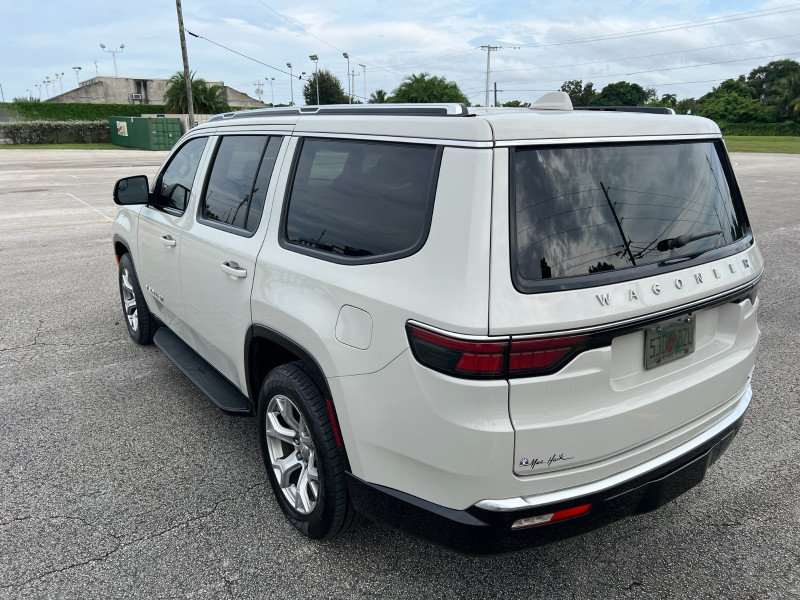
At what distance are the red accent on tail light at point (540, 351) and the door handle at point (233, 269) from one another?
1.51 metres

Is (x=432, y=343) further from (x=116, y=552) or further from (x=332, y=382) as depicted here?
(x=116, y=552)

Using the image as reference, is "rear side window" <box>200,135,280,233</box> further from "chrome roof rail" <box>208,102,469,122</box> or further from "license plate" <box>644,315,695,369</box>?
"license plate" <box>644,315,695,369</box>

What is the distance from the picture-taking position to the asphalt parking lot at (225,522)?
2.50m

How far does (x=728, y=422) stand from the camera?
8.31 feet

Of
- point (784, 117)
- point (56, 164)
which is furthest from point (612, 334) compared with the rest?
point (784, 117)

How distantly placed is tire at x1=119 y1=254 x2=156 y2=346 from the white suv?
2.37 meters

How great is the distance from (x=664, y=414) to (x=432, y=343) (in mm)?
933

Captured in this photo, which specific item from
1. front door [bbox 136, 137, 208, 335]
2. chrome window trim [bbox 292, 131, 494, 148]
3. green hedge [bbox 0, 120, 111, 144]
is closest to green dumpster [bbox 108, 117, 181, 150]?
green hedge [bbox 0, 120, 111, 144]

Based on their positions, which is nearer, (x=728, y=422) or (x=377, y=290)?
(x=377, y=290)

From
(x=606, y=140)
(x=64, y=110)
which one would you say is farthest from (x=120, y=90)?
(x=606, y=140)

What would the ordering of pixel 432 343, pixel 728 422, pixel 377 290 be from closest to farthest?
pixel 432 343
pixel 377 290
pixel 728 422

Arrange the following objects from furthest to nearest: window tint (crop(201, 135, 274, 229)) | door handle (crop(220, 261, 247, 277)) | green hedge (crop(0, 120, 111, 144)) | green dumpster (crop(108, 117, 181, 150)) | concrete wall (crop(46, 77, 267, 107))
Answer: concrete wall (crop(46, 77, 267, 107)) < green hedge (crop(0, 120, 111, 144)) < green dumpster (crop(108, 117, 181, 150)) < window tint (crop(201, 135, 274, 229)) < door handle (crop(220, 261, 247, 277))

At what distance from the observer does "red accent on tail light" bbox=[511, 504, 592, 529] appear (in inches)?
78.7

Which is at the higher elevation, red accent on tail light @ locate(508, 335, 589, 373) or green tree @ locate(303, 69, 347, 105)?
green tree @ locate(303, 69, 347, 105)
